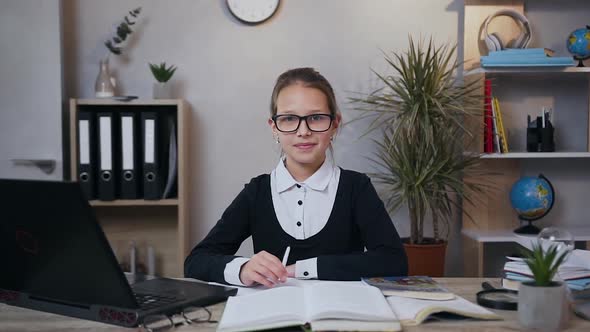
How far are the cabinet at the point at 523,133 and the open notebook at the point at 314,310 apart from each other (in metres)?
2.20

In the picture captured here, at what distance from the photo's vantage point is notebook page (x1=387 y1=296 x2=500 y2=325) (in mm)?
1057

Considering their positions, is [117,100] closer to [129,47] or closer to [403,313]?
[129,47]

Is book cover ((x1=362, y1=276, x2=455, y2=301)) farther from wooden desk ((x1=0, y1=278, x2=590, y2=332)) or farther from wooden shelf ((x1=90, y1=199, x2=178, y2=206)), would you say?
wooden shelf ((x1=90, y1=199, x2=178, y2=206))

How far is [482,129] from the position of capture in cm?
315

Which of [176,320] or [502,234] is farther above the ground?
[176,320]

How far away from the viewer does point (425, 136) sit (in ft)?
9.68

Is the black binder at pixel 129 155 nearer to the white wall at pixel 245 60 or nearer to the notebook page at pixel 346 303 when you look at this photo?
the white wall at pixel 245 60

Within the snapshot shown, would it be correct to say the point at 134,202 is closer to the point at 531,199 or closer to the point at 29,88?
the point at 29,88

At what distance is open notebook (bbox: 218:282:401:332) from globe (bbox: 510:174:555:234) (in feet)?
6.97

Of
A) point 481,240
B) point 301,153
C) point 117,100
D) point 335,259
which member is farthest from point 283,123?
point 481,240

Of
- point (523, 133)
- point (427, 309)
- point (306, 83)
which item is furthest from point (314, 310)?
point (523, 133)

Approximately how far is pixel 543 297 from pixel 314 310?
14.5 inches

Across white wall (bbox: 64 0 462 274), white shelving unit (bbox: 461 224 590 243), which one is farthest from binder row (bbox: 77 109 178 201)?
white shelving unit (bbox: 461 224 590 243)

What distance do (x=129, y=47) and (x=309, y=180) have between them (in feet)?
6.10
